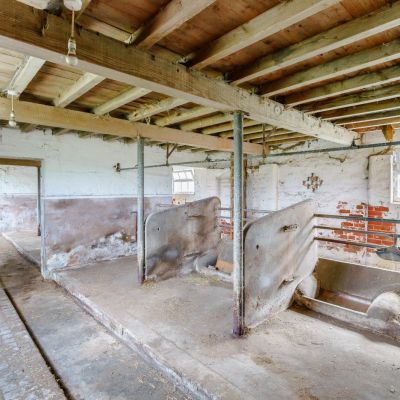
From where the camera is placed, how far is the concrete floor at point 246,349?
1.66m

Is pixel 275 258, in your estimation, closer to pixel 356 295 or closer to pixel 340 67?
pixel 356 295

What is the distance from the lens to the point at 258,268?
2412mm

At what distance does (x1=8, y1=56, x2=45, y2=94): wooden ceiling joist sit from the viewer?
184cm

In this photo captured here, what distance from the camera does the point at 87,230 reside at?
4406 mm

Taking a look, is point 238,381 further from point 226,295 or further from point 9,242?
point 9,242

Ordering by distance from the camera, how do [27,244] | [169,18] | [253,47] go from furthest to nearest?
[27,244] < [253,47] < [169,18]

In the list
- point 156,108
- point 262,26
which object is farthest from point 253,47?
point 156,108

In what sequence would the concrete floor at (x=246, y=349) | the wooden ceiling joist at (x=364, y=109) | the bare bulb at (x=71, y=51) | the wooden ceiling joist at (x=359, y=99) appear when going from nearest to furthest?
the bare bulb at (x=71, y=51), the concrete floor at (x=246, y=349), the wooden ceiling joist at (x=359, y=99), the wooden ceiling joist at (x=364, y=109)

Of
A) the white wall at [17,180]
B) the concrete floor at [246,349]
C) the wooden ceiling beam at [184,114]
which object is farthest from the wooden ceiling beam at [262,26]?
the white wall at [17,180]

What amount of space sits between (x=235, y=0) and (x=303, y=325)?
250 centimetres

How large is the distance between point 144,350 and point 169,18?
7.39 ft

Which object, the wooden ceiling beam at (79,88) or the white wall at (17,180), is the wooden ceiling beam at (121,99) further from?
the white wall at (17,180)

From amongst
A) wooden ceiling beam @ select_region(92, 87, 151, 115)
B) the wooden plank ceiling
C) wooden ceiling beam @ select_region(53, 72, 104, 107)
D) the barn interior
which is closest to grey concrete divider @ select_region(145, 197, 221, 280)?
the barn interior

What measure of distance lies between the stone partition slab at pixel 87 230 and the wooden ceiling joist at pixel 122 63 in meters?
3.10
